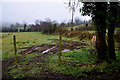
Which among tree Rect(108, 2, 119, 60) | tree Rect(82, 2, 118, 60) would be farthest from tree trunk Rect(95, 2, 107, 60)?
tree Rect(108, 2, 119, 60)

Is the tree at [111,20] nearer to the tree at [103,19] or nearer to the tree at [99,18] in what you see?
the tree at [103,19]

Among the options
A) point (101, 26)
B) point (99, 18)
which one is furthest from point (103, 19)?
point (101, 26)

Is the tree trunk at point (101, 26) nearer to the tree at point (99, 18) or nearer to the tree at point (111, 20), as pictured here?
the tree at point (99, 18)

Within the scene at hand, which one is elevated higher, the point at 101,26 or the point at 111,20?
the point at 111,20

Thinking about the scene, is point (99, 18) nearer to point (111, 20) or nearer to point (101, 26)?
point (101, 26)

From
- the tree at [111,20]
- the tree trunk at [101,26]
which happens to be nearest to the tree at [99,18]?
the tree trunk at [101,26]

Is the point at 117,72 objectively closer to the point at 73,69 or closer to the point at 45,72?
the point at 73,69

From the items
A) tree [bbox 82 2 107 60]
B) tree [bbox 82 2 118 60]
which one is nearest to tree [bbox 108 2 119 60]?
tree [bbox 82 2 118 60]

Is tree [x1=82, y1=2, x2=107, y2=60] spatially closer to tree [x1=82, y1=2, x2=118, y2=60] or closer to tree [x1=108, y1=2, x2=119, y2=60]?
tree [x1=82, y1=2, x2=118, y2=60]

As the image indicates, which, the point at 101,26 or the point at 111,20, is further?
the point at 101,26

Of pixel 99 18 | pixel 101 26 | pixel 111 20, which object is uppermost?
pixel 99 18

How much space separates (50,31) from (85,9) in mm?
30488

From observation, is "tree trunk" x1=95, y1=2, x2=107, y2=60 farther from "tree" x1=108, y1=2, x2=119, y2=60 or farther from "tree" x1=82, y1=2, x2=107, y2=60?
"tree" x1=108, y1=2, x2=119, y2=60

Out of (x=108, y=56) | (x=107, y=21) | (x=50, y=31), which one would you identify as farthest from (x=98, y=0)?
(x=50, y=31)
